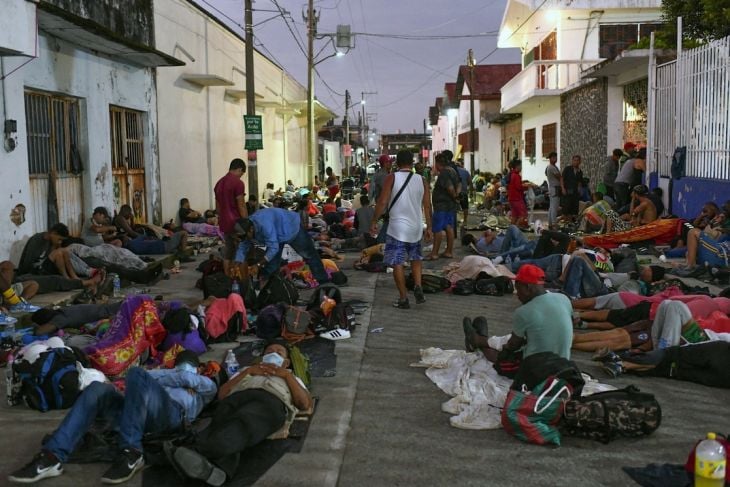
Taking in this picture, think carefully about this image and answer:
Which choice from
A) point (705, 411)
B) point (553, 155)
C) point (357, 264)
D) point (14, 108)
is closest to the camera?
point (705, 411)

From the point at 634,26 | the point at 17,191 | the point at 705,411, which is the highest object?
the point at 634,26

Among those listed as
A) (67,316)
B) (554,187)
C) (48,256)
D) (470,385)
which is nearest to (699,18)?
(554,187)

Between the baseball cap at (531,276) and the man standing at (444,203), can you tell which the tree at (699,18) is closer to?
the man standing at (444,203)

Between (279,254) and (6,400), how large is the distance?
380cm

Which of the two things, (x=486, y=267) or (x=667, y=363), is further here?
(x=486, y=267)

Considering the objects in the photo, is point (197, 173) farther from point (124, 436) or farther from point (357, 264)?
point (124, 436)

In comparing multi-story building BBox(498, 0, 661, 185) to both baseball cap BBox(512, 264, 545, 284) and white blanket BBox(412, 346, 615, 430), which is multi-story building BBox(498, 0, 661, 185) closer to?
white blanket BBox(412, 346, 615, 430)

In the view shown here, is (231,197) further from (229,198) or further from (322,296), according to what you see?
(322,296)

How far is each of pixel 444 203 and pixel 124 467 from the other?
9271 mm

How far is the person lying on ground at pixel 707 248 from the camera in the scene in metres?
10.3

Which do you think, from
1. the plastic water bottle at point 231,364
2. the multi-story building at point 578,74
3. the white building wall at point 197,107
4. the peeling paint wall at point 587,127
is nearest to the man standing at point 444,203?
the white building wall at point 197,107

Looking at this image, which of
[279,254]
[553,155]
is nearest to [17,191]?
[279,254]

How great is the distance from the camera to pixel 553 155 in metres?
18.1

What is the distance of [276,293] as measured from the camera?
8344 mm
